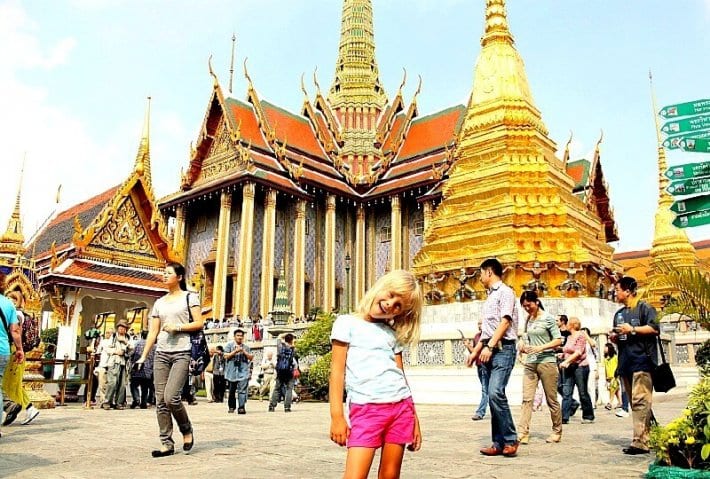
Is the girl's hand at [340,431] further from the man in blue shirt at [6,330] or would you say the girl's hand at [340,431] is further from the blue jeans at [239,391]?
the blue jeans at [239,391]

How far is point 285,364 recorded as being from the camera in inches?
381

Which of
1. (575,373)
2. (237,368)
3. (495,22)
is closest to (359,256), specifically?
(495,22)

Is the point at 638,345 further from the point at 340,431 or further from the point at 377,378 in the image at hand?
the point at 340,431

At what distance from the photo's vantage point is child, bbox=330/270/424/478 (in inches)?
88.0

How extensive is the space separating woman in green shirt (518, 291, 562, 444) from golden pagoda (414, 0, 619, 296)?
7.32 m

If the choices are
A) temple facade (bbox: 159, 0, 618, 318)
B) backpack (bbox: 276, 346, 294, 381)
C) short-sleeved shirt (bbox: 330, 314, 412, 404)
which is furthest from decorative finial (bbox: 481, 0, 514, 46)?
short-sleeved shirt (bbox: 330, 314, 412, 404)

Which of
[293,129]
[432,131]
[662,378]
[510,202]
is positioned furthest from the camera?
[293,129]

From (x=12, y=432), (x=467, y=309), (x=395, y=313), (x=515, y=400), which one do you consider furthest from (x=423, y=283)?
(x=395, y=313)

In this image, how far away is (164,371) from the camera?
14.7 feet

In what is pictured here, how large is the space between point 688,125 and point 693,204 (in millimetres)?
643

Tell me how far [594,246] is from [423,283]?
12.4 ft

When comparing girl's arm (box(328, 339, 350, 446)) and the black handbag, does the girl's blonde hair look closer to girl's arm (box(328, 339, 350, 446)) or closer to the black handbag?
girl's arm (box(328, 339, 350, 446))

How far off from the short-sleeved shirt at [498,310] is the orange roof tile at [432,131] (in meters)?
22.6

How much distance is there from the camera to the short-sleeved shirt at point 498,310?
453cm
